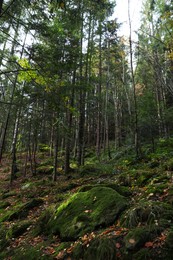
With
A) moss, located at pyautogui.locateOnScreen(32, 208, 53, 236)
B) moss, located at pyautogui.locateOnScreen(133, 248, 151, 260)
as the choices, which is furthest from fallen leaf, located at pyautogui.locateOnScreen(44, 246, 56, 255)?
moss, located at pyautogui.locateOnScreen(133, 248, 151, 260)

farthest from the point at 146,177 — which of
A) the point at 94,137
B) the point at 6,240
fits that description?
the point at 94,137

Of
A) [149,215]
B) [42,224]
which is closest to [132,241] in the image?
[149,215]

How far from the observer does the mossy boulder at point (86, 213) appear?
13.2ft

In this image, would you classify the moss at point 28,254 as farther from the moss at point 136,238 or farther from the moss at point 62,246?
the moss at point 136,238

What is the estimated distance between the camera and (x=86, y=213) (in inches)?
175

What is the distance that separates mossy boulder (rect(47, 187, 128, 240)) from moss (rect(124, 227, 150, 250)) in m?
0.82

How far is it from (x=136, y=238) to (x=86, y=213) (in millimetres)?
1597

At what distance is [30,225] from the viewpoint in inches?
216

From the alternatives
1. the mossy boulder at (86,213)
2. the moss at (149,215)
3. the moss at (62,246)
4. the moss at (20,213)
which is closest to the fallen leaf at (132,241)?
the moss at (149,215)

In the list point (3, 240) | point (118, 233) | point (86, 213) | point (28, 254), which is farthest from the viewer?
point (3, 240)

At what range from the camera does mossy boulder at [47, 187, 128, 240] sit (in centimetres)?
403

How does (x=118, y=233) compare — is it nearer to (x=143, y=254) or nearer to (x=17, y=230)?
(x=143, y=254)

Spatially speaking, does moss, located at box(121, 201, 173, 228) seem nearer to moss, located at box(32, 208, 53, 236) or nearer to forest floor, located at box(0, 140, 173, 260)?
forest floor, located at box(0, 140, 173, 260)

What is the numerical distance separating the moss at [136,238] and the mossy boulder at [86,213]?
82 cm
